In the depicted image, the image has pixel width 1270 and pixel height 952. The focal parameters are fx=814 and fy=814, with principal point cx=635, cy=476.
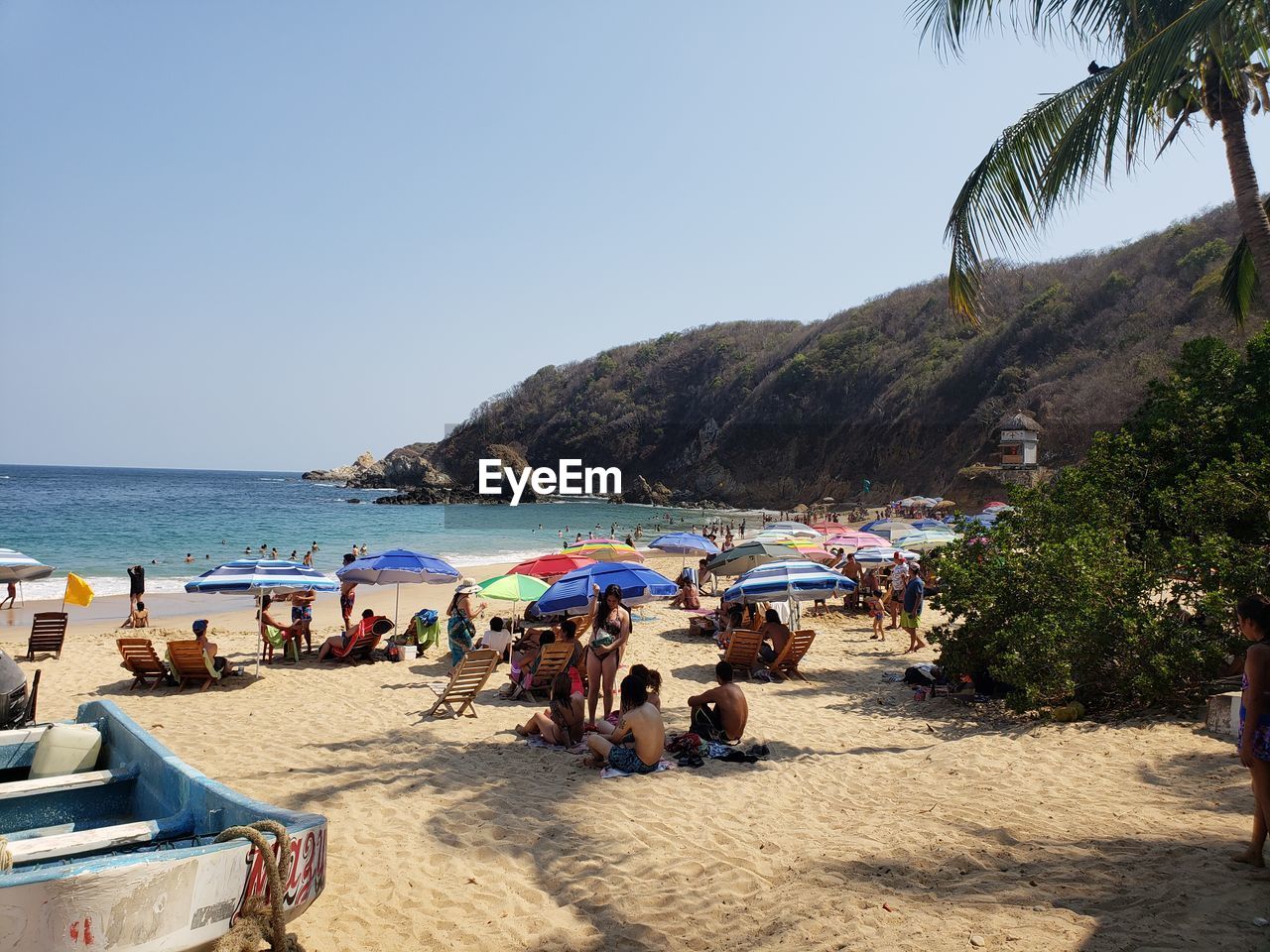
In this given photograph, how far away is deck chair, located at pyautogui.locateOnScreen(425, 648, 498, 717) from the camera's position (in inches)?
327

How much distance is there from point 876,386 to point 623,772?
201ft

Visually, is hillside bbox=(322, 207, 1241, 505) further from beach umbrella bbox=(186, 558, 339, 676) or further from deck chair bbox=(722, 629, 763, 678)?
beach umbrella bbox=(186, 558, 339, 676)

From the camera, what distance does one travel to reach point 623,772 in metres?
6.37

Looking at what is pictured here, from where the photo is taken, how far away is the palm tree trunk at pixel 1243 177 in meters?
7.41

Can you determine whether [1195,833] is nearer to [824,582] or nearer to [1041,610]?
[1041,610]

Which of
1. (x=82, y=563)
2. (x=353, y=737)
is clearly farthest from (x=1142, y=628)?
(x=82, y=563)

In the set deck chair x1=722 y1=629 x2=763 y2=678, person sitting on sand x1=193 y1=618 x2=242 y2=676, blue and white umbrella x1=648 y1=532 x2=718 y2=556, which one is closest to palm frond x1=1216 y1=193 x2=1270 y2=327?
deck chair x1=722 y1=629 x2=763 y2=678

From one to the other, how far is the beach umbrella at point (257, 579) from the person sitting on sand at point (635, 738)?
520 cm

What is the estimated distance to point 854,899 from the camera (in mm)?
4004

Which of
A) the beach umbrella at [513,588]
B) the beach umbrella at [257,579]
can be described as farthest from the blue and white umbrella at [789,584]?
the beach umbrella at [257,579]

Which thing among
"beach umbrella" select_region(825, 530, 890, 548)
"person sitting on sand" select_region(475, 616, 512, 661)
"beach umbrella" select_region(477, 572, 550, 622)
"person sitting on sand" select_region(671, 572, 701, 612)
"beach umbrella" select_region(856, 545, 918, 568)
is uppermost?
"beach umbrella" select_region(825, 530, 890, 548)

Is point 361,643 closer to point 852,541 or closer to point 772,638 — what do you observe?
point 772,638

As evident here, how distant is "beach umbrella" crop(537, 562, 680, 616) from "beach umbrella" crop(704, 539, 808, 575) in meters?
4.10

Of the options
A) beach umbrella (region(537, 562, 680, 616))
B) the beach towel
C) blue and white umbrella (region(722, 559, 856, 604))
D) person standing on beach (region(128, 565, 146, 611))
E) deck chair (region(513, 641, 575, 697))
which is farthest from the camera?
person standing on beach (region(128, 565, 146, 611))
